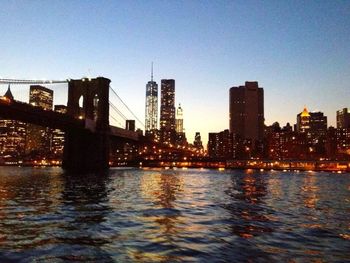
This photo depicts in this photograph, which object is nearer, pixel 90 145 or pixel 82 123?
pixel 82 123

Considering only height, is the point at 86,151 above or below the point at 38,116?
below

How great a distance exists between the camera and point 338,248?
43.4ft

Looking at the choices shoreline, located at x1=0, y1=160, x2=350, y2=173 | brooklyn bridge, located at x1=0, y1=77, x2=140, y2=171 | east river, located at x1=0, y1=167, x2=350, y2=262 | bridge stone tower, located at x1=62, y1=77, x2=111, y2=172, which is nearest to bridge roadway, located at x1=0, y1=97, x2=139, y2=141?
brooklyn bridge, located at x1=0, y1=77, x2=140, y2=171

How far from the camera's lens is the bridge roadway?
2558 inches

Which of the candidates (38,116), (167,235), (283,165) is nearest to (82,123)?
(38,116)

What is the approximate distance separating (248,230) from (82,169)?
8436cm

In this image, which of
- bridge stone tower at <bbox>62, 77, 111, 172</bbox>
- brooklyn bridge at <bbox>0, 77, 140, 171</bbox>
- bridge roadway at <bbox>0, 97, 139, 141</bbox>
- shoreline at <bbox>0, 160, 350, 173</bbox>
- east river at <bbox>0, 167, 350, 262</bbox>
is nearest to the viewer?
east river at <bbox>0, 167, 350, 262</bbox>

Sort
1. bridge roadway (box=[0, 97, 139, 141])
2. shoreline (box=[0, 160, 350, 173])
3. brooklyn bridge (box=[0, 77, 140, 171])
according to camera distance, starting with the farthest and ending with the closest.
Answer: shoreline (box=[0, 160, 350, 173]), brooklyn bridge (box=[0, 77, 140, 171]), bridge roadway (box=[0, 97, 139, 141])

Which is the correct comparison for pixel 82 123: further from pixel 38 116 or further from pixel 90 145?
pixel 38 116

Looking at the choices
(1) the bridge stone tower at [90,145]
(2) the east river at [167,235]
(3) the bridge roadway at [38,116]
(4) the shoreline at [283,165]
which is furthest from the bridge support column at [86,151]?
(4) the shoreline at [283,165]

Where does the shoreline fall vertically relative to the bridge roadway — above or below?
below

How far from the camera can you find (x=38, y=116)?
72312 millimetres

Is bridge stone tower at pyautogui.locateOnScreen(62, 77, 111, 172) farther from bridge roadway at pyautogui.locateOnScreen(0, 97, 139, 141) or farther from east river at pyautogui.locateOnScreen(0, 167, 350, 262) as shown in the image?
east river at pyautogui.locateOnScreen(0, 167, 350, 262)

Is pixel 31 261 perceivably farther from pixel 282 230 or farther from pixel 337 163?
pixel 337 163
